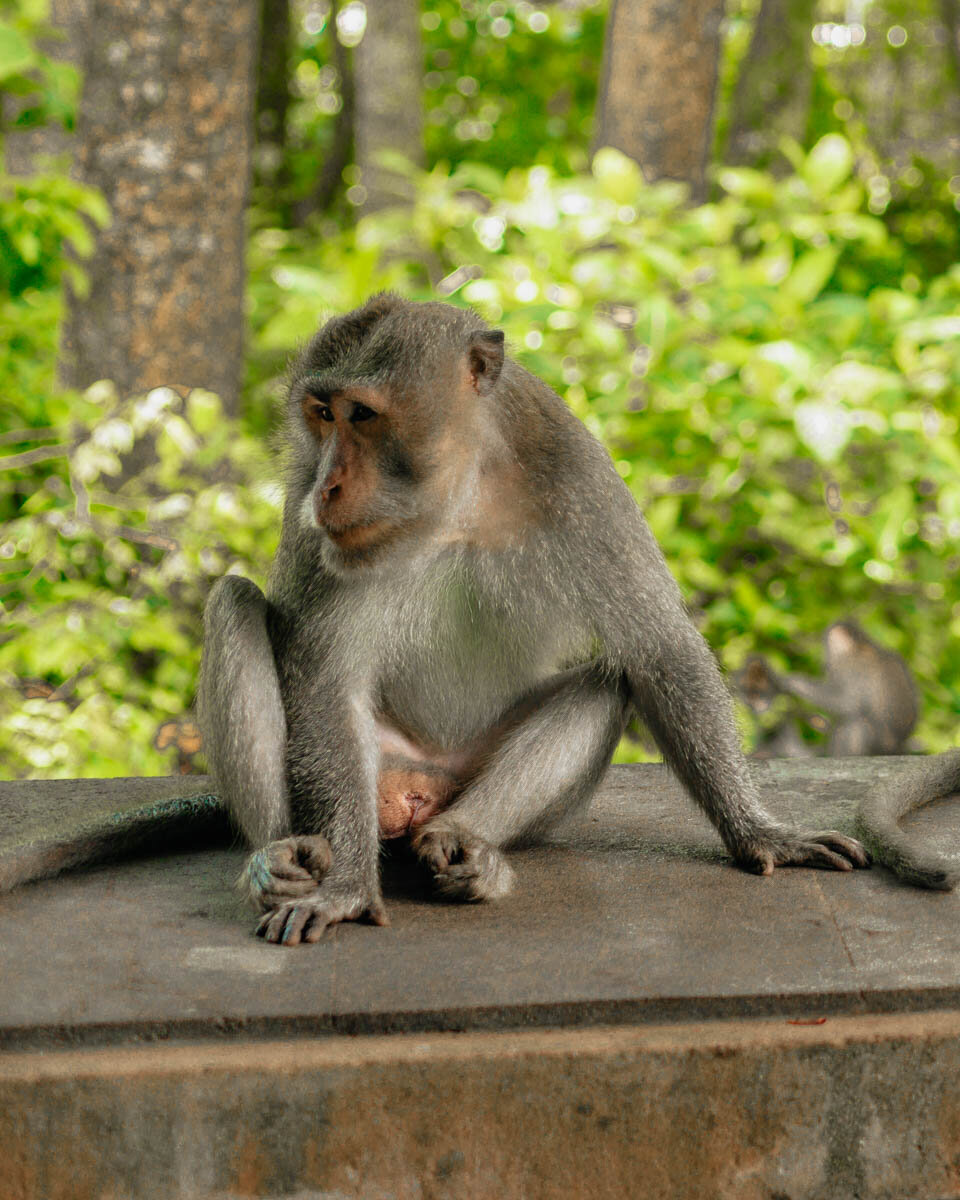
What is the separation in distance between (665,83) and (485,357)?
16.7 ft

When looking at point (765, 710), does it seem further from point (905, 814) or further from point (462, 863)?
point (462, 863)

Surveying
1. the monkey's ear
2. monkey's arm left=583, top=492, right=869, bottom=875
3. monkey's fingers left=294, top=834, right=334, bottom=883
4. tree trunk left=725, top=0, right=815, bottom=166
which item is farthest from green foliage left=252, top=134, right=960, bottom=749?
tree trunk left=725, top=0, right=815, bottom=166

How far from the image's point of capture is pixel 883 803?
3232mm

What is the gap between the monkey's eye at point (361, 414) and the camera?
106 inches

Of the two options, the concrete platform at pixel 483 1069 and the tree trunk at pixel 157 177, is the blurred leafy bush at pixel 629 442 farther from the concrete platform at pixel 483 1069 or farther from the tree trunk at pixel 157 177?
the concrete platform at pixel 483 1069

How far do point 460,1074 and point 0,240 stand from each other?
3.41 m

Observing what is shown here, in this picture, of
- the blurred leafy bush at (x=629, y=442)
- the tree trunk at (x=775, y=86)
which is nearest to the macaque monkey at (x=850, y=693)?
the blurred leafy bush at (x=629, y=442)

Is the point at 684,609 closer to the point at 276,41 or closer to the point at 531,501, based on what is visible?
the point at 531,501

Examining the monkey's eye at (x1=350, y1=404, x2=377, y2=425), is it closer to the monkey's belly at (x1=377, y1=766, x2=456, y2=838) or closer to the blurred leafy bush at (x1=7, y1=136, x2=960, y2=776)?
the monkey's belly at (x1=377, y1=766, x2=456, y2=838)

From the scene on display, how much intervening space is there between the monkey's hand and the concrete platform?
0.04 meters

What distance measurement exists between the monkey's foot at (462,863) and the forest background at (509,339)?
1820 mm

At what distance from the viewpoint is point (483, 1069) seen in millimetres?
2209

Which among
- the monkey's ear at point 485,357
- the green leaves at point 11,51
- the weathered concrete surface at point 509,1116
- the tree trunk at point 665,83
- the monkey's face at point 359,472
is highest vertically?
the tree trunk at point 665,83

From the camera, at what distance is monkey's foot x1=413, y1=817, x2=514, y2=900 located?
2777 mm
